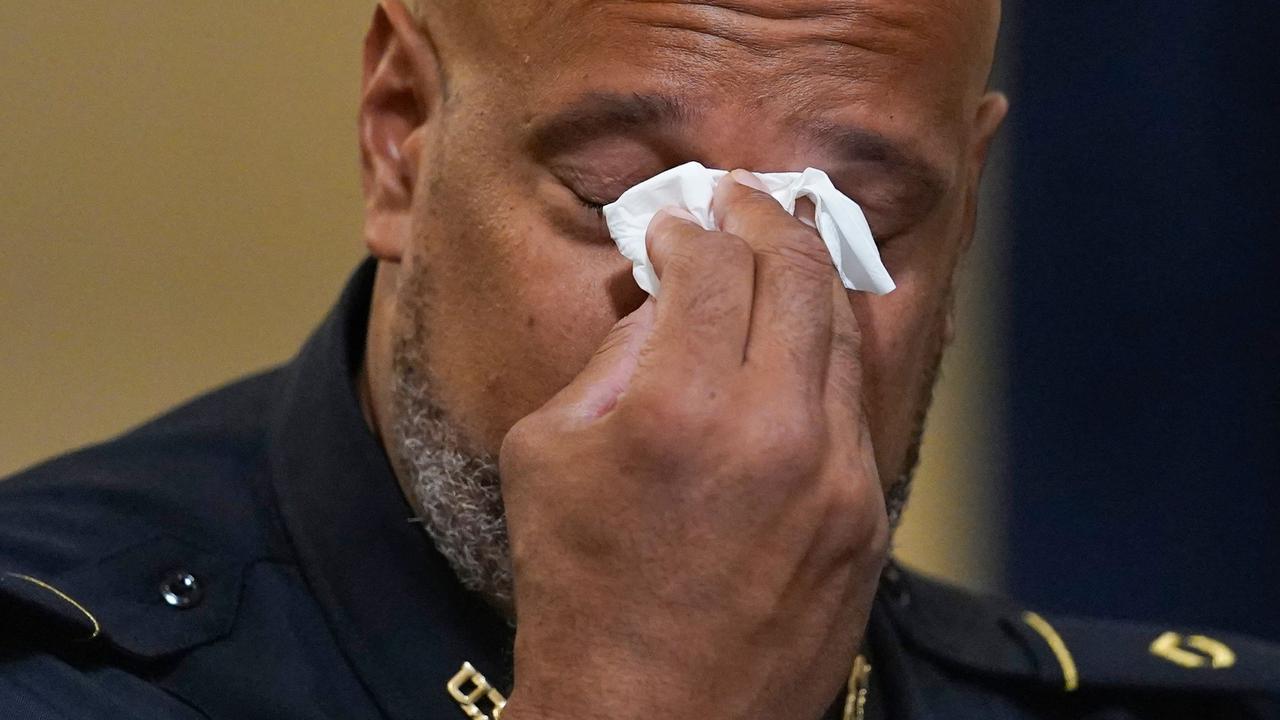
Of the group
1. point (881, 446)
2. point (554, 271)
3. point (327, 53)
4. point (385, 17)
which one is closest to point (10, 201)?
point (327, 53)

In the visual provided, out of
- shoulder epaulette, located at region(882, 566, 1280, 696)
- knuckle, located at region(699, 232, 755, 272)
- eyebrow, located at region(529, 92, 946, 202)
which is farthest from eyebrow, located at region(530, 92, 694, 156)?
shoulder epaulette, located at region(882, 566, 1280, 696)

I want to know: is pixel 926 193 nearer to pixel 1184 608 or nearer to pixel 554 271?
pixel 554 271

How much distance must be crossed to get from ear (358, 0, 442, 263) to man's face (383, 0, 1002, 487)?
0.11 feet

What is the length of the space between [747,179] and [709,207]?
0.04 metres

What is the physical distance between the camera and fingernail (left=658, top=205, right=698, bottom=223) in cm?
110

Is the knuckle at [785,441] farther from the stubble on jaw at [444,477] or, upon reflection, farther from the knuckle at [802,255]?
the stubble on jaw at [444,477]

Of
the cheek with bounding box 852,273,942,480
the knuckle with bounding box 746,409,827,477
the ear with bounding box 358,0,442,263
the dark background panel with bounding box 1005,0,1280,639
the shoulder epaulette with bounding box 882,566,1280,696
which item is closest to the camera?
the knuckle with bounding box 746,409,827,477

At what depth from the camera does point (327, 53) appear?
7.35 feet

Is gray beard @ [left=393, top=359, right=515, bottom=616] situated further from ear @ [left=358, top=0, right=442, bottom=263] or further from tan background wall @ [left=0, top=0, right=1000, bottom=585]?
tan background wall @ [left=0, top=0, right=1000, bottom=585]

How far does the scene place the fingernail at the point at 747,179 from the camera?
1.11 m

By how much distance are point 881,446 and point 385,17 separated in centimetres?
57

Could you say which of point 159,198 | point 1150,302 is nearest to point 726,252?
point 159,198

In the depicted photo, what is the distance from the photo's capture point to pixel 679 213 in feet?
3.62

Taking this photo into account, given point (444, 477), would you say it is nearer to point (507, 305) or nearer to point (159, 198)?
point (507, 305)
